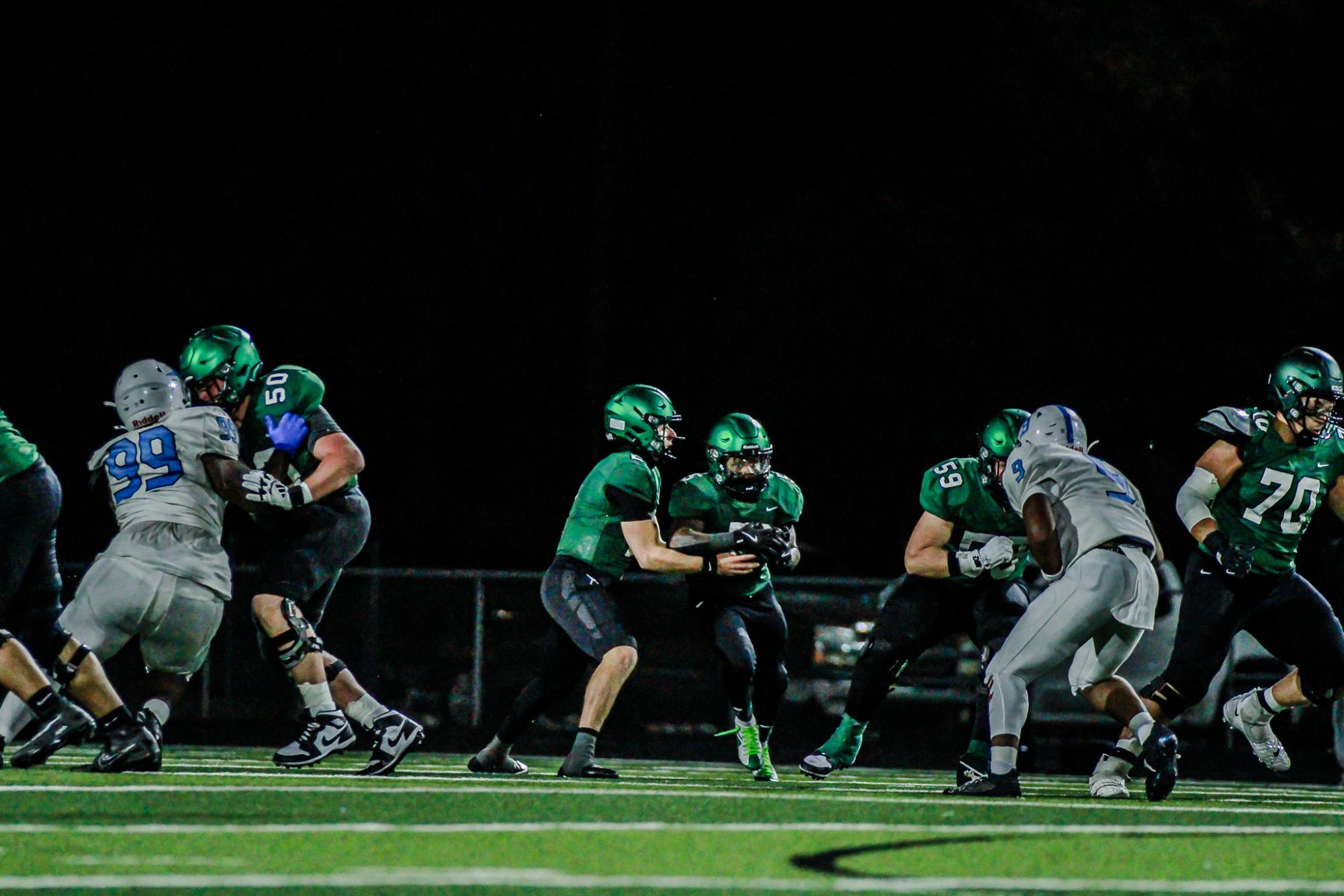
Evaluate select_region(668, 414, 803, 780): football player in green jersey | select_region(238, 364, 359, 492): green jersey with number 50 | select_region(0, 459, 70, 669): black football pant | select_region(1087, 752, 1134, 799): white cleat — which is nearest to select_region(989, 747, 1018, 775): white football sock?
select_region(1087, 752, 1134, 799): white cleat

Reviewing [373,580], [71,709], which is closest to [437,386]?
[373,580]

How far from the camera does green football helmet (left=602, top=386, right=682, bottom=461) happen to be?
30.9 feet

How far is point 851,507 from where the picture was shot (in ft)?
75.2

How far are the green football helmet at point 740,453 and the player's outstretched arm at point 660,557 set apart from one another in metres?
0.53

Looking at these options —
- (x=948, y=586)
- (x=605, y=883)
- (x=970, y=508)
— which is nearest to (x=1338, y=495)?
(x=970, y=508)

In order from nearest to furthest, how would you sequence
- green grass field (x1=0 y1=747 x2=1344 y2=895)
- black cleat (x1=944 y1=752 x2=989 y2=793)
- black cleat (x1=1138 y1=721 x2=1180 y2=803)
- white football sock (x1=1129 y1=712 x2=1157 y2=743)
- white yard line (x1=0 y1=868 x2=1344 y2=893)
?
white yard line (x1=0 y1=868 x2=1344 y2=893), green grass field (x1=0 y1=747 x2=1344 y2=895), black cleat (x1=1138 y1=721 x2=1180 y2=803), white football sock (x1=1129 y1=712 x2=1157 y2=743), black cleat (x1=944 y1=752 x2=989 y2=793)

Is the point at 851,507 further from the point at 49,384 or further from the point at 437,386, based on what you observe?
the point at 49,384

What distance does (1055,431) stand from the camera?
8242mm

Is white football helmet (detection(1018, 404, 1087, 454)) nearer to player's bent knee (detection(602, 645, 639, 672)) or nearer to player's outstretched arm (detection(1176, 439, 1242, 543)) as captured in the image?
player's outstretched arm (detection(1176, 439, 1242, 543))

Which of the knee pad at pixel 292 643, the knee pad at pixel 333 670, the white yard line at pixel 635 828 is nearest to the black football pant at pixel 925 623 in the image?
the knee pad at pixel 333 670

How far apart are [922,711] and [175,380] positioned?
7.65m

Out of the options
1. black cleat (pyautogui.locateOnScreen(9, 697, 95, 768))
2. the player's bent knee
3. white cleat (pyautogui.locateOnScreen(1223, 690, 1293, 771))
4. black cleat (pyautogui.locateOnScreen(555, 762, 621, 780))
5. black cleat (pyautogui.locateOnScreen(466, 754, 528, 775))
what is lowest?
black cleat (pyautogui.locateOnScreen(466, 754, 528, 775))

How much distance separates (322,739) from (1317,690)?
4279 millimetres

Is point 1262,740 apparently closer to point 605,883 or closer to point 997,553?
point 997,553
